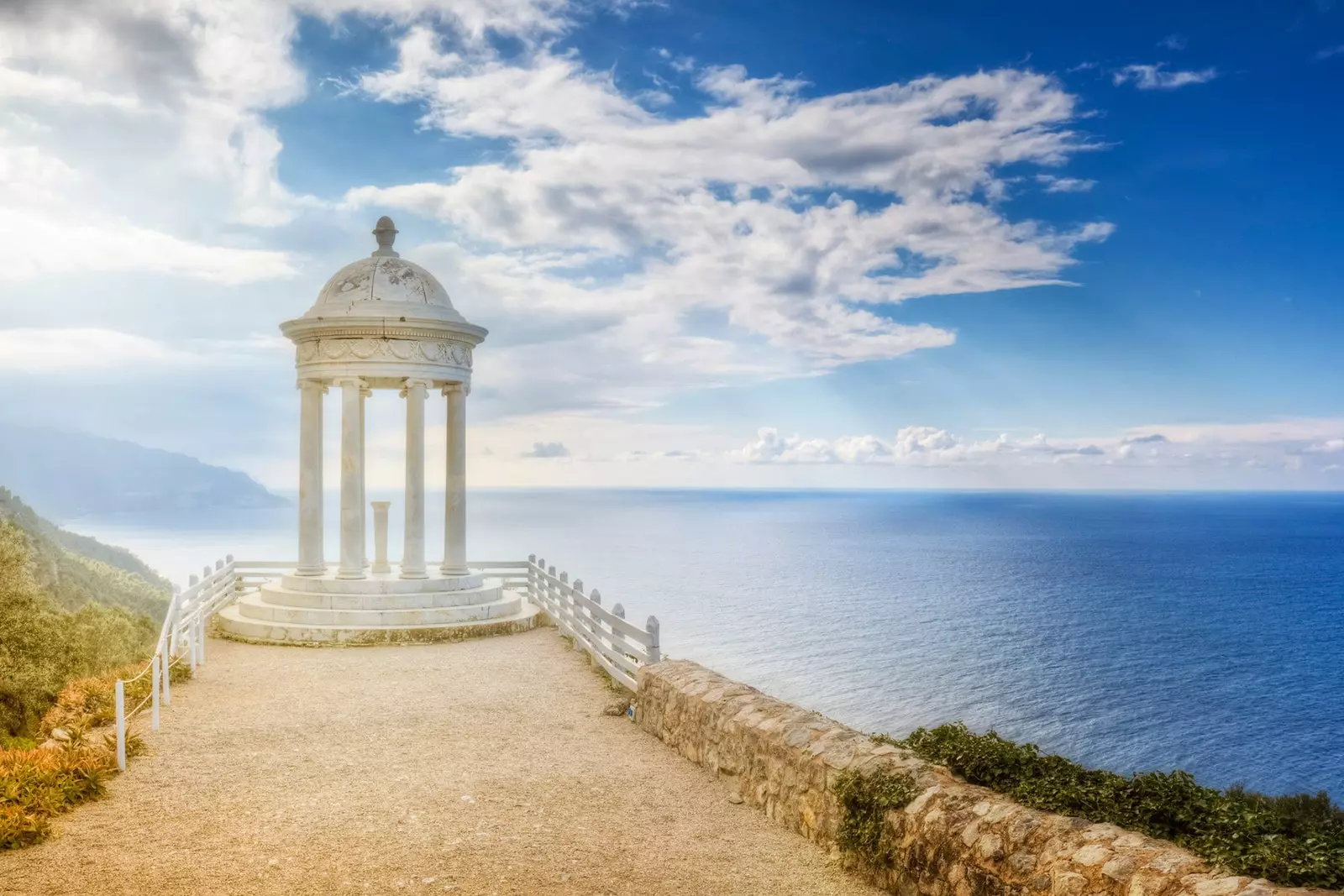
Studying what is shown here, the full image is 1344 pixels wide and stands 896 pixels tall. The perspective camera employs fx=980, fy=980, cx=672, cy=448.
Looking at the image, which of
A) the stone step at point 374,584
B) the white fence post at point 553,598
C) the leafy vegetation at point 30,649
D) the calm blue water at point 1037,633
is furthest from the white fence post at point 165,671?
the calm blue water at point 1037,633

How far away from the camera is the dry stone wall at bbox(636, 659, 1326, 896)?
546cm

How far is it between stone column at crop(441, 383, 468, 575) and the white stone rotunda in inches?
0.9

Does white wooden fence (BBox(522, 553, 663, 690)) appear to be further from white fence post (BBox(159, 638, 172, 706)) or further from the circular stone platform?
white fence post (BBox(159, 638, 172, 706))

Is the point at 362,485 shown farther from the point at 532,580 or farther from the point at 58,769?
the point at 58,769

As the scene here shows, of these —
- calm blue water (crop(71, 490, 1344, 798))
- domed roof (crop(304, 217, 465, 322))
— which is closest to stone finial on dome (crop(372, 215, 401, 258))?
domed roof (crop(304, 217, 465, 322))

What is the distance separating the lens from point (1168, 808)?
6035mm

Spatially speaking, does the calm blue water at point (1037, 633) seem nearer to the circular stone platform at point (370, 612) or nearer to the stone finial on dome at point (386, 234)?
the circular stone platform at point (370, 612)

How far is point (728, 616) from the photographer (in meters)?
72.4

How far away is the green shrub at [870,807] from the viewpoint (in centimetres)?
726

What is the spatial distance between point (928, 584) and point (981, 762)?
89694 millimetres

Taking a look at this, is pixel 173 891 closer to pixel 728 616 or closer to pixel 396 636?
pixel 396 636

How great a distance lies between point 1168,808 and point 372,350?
17.3 metres

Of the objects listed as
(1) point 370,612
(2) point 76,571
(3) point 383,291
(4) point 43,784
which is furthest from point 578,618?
(2) point 76,571

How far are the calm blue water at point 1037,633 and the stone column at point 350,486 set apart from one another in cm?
2696
